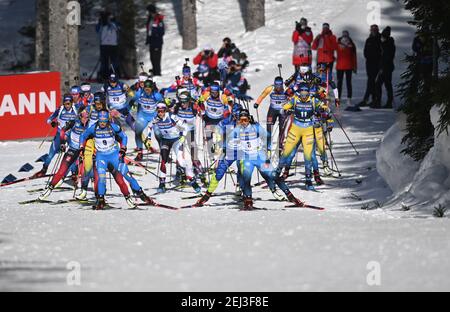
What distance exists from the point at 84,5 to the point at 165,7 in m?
3.20

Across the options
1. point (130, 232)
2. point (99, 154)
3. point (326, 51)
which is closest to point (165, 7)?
point (326, 51)

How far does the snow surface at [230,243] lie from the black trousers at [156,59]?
10.1 m

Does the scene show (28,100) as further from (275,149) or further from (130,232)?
(130,232)

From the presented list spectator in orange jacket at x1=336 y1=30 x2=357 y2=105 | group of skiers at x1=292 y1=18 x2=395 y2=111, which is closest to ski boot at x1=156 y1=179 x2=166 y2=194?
group of skiers at x1=292 y1=18 x2=395 y2=111

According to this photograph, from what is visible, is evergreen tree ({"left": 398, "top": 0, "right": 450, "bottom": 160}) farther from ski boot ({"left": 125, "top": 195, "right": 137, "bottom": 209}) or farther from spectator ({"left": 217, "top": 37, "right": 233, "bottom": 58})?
spectator ({"left": 217, "top": 37, "right": 233, "bottom": 58})

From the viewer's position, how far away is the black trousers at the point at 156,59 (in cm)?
3425

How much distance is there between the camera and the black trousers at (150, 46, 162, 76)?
34.2 m

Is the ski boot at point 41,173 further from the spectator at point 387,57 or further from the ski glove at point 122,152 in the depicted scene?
the spectator at point 387,57

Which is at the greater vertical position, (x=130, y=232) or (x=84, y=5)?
(x=84, y=5)

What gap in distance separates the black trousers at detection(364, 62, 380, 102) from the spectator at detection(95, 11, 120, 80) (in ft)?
25.0

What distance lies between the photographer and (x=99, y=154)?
19359 millimetres

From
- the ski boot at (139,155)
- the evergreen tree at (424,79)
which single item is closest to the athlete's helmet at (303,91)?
the evergreen tree at (424,79)
